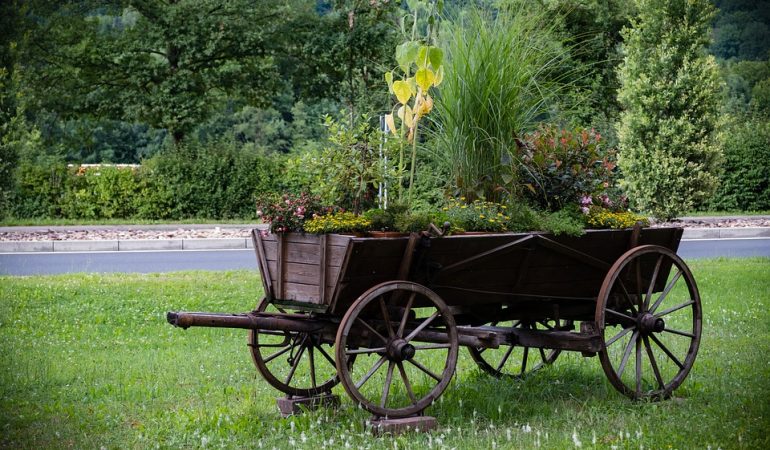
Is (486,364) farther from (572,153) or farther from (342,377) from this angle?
(342,377)

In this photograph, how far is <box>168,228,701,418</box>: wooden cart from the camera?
4.56 metres

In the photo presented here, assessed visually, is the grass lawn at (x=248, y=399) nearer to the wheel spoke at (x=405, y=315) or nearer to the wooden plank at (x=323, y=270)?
the wheel spoke at (x=405, y=315)

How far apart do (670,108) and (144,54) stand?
11101 mm

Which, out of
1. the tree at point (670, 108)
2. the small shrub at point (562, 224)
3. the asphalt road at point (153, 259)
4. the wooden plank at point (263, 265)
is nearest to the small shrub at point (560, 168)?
the small shrub at point (562, 224)

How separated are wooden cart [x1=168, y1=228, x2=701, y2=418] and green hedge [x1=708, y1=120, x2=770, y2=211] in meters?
16.8

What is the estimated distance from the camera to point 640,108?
1708 cm

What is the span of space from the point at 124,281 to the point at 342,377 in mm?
6242

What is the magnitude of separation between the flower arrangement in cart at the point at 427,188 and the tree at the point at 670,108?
38.0 ft

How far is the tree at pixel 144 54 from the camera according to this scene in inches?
777

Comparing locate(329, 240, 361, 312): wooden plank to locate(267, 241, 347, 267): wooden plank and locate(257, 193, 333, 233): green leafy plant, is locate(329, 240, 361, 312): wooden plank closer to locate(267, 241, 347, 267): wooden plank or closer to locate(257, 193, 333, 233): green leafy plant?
locate(267, 241, 347, 267): wooden plank

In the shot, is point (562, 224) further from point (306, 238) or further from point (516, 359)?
point (516, 359)

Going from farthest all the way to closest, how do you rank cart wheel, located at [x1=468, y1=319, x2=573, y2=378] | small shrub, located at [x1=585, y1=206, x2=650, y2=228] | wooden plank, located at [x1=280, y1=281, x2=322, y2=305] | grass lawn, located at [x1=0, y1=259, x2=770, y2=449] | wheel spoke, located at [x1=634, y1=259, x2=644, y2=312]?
cart wheel, located at [x1=468, y1=319, x2=573, y2=378], small shrub, located at [x1=585, y1=206, x2=650, y2=228], wheel spoke, located at [x1=634, y1=259, x2=644, y2=312], wooden plank, located at [x1=280, y1=281, x2=322, y2=305], grass lawn, located at [x1=0, y1=259, x2=770, y2=449]

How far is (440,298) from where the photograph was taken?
15.4 feet

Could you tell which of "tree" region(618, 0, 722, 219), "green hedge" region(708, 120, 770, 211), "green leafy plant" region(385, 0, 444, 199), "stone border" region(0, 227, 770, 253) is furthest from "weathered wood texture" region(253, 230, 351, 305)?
"green hedge" region(708, 120, 770, 211)
